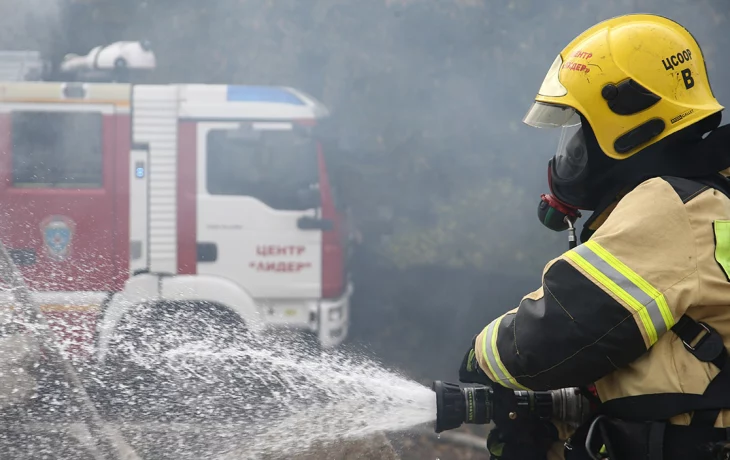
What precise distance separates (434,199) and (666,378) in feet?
21.3

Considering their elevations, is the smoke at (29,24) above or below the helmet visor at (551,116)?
above

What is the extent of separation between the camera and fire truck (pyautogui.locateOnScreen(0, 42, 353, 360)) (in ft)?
18.1

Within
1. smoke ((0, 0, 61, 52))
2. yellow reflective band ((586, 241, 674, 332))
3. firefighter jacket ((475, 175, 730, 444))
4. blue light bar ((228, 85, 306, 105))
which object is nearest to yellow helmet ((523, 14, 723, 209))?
firefighter jacket ((475, 175, 730, 444))

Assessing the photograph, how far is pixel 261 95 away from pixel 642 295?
4.75m

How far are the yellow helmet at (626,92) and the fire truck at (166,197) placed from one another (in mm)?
4057

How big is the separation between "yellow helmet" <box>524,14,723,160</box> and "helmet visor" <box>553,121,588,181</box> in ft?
0.24

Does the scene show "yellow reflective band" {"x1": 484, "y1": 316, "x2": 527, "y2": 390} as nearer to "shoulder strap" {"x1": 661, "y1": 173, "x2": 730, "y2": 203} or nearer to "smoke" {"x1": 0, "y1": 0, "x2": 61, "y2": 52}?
"shoulder strap" {"x1": 661, "y1": 173, "x2": 730, "y2": 203}

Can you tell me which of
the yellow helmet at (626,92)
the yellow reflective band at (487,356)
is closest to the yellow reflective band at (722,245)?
the yellow helmet at (626,92)

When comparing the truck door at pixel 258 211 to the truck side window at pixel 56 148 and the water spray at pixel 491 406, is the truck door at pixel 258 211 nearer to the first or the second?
the truck side window at pixel 56 148

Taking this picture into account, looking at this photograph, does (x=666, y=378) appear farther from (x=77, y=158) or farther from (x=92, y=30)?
(x=92, y=30)

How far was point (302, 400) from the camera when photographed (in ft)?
9.18

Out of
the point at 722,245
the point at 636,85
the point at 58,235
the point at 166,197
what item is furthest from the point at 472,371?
the point at 58,235

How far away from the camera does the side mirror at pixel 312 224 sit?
5777mm

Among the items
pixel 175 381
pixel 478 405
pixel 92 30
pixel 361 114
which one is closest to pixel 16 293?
pixel 175 381
